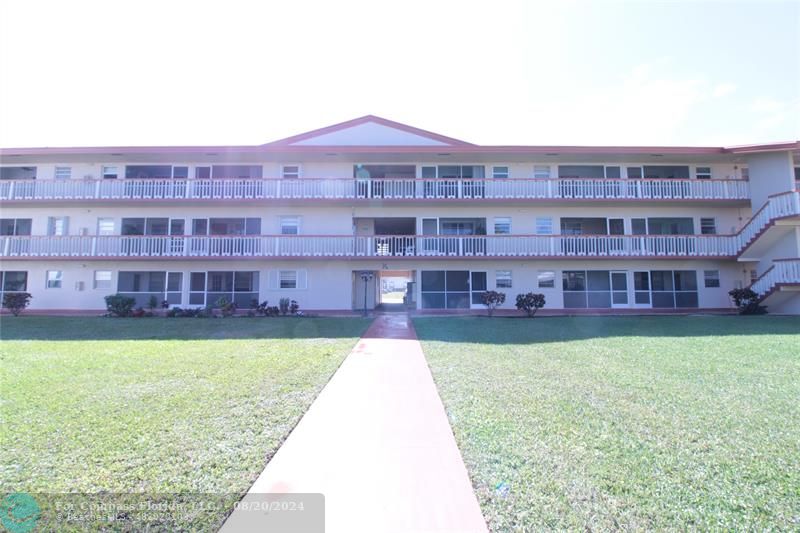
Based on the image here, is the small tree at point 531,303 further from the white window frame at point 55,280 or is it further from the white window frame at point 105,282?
the white window frame at point 55,280

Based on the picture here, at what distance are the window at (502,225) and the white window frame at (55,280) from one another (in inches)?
842

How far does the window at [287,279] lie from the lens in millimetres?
18172

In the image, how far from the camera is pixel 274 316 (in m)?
16.5

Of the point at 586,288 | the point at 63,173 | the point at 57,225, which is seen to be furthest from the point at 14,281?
the point at 586,288

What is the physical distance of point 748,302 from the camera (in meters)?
16.2

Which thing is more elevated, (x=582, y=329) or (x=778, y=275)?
(x=778, y=275)

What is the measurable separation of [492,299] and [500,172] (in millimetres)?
6685

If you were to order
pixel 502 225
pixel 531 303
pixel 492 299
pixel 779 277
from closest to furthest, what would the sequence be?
1. pixel 779 277
2. pixel 531 303
3. pixel 492 299
4. pixel 502 225

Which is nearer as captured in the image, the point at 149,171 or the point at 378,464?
the point at 378,464

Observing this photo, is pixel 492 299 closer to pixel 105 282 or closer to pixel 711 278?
pixel 711 278

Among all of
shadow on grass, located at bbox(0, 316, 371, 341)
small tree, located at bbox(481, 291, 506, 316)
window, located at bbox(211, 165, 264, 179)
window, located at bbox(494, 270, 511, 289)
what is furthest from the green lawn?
window, located at bbox(211, 165, 264, 179)

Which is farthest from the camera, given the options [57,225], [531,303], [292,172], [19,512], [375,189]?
[292,172]

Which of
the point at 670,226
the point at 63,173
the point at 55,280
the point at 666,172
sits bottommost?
the point at 55,280

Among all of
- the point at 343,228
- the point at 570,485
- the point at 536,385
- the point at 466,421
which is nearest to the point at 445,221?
the point at 343,228
